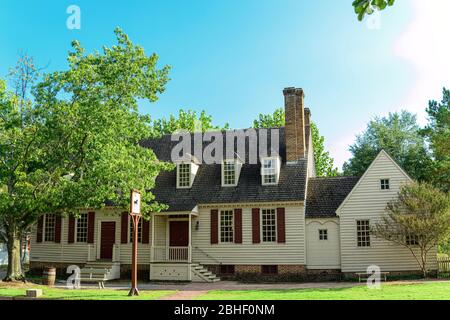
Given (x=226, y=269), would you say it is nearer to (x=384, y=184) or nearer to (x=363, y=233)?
(x=363, y=233)

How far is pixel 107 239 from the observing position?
28203mm

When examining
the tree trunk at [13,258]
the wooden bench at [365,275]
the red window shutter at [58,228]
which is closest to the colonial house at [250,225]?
the red window shutter at [58,228]

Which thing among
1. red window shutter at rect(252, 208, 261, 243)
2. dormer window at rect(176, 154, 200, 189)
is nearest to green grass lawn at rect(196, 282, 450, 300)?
→ red window shutter at rect(252, 208, 261, 243)

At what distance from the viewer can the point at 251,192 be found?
2705cm

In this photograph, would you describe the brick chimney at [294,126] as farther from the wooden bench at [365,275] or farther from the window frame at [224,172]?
the wooden bench at [365,275]

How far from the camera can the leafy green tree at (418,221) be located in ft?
73.8

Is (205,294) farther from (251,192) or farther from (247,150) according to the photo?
(247,150)

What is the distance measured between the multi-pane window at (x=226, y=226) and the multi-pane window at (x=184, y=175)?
2.96 metres

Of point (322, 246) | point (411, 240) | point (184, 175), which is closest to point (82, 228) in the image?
point (184, 175)

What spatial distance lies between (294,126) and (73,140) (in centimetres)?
1236

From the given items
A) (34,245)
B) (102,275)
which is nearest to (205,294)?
(102,275)

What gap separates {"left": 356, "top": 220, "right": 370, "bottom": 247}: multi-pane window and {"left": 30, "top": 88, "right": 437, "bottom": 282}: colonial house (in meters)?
0.05

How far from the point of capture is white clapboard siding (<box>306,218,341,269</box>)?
25.5 meters
